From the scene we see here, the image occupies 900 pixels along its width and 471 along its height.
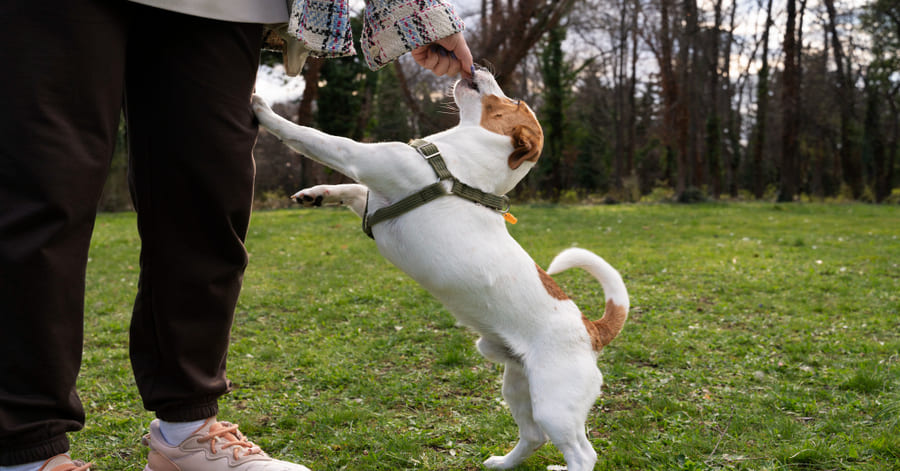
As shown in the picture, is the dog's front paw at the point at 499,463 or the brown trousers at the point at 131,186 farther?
the dog's front paw at the point at 499,463

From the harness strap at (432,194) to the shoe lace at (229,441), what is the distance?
28.7 inches

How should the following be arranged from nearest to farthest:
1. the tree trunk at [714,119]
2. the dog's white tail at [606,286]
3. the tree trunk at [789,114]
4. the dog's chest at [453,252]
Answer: the dog's chest at [453,252], the dog's white tail at [606,286], the tree trunk at [789,114], the tree trunk at [714,119]

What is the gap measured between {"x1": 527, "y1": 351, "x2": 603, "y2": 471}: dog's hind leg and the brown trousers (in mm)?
969

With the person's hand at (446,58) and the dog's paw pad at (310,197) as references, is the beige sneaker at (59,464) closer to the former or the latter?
the dog's paw pad at (310,197)

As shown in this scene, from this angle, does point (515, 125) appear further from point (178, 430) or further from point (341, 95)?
point (341, 95)

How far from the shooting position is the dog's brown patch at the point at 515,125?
80.2 inches

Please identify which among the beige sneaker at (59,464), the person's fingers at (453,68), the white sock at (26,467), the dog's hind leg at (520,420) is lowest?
the dog's hind leg at (520,420)

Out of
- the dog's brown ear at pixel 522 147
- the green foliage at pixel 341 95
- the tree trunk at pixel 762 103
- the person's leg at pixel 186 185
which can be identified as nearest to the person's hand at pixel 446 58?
the dog's brown ear at pixel 522 147

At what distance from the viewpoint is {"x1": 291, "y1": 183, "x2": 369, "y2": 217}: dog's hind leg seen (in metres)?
1.93

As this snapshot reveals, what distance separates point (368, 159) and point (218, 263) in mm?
525

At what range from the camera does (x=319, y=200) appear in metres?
1.96

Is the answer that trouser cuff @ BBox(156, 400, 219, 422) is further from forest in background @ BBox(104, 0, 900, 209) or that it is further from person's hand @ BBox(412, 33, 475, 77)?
forest in background @ BBox(104, 0, 900, 209)

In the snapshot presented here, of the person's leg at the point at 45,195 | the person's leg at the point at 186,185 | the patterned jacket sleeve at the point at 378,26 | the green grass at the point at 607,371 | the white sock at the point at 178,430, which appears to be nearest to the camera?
the person's leg at the point at 45,195

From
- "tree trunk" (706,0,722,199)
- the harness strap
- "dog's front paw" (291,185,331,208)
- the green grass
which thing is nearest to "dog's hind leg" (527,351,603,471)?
the green grass
